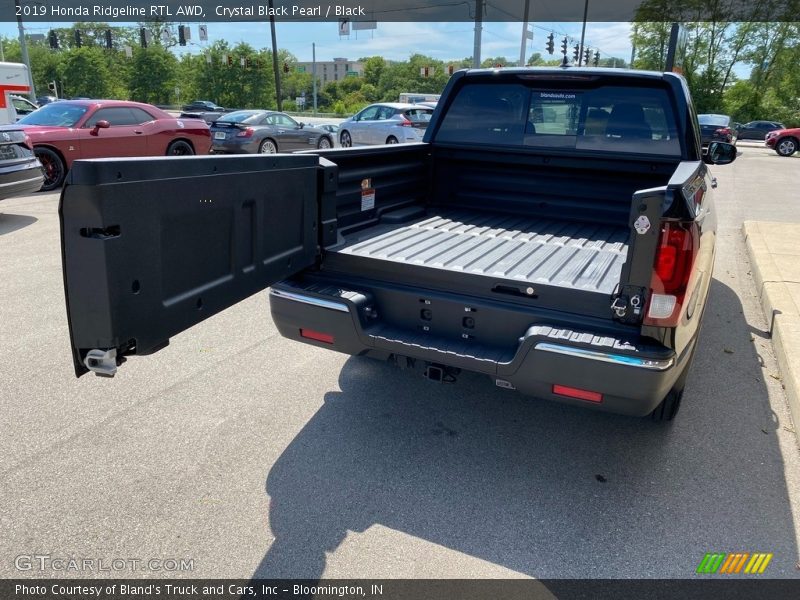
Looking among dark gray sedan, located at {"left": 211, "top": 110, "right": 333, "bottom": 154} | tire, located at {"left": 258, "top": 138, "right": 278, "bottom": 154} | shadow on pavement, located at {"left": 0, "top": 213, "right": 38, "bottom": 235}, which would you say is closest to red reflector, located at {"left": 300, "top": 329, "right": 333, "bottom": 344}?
shadow on pavement, located at {"left": 0, "top": 213, "right": 38, "bottom": 235}

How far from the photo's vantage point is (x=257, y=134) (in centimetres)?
1675

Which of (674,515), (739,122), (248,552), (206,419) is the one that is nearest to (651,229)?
(674,515)

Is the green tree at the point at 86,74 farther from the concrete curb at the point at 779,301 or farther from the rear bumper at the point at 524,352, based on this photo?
the rear bumper at the point at 524,352

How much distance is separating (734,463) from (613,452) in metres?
0.64

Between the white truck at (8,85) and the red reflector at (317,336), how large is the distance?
1377 cm

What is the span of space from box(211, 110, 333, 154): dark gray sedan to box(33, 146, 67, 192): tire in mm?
4784

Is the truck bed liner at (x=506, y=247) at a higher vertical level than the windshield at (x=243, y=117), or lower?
lower

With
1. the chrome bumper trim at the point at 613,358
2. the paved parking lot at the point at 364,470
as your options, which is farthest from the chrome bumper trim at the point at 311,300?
the chrome bumper trim at the point at 613,358

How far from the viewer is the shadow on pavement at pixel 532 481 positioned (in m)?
2.65

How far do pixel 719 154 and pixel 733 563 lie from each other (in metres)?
3.70

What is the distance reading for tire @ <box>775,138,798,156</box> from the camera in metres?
→ 28.8

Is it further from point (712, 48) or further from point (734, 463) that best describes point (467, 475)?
point (712, 48)

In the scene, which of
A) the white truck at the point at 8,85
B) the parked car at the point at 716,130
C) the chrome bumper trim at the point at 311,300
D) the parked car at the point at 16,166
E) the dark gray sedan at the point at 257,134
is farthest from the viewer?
the parked car at the point at 716,130

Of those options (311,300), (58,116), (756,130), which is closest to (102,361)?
(311,300)
